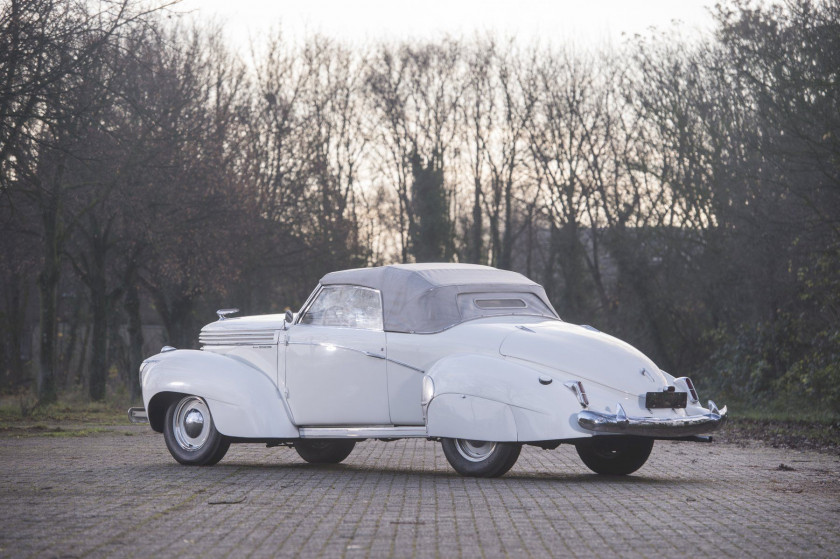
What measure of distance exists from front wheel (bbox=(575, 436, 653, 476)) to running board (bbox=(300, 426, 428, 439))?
1.51 m

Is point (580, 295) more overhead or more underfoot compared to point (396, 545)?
more overhead

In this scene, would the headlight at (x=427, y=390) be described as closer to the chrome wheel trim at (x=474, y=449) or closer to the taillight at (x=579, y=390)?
the chrome wheel trim at (x=474, y=449)

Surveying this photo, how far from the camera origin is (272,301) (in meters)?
42.3

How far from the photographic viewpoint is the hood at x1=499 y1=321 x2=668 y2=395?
31.6 feet

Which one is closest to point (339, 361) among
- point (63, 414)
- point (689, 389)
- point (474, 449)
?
point (474, 449)

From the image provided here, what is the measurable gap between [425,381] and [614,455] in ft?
6.80

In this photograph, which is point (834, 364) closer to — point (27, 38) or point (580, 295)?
point (27, 38)

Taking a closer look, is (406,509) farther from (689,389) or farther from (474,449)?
(689,389)

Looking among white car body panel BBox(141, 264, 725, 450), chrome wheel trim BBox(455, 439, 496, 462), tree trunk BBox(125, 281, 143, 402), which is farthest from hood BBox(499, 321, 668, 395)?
tree trunk BBox(125, 281, 143, 402)

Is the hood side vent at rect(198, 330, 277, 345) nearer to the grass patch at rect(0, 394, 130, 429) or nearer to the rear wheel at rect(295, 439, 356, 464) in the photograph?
the rear wheel at rect(295, 439, 356, 464)

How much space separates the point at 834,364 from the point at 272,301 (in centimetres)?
2452

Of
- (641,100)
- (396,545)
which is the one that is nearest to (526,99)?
(641,100)

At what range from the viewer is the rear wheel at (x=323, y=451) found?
12.4 m

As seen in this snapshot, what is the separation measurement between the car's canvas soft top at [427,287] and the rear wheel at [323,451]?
1.85 metres
